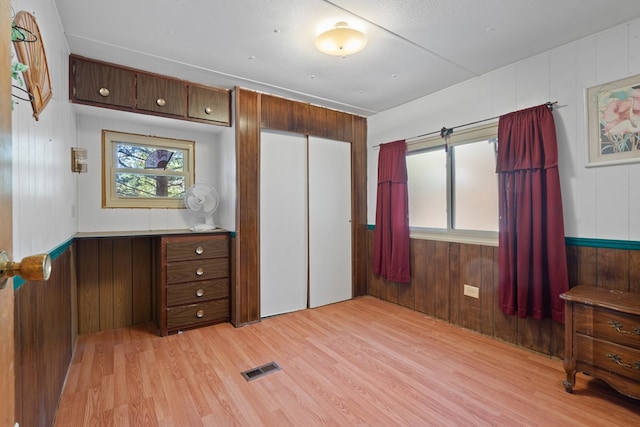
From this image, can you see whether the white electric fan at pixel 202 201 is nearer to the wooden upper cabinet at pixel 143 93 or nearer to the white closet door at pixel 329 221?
the wooden upper cabinet at pixel 143 93

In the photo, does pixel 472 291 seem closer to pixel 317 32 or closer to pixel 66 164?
pixel 317 32

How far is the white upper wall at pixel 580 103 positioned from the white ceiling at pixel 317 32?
11cm

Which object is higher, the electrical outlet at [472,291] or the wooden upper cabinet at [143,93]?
the wooden upper cabinet at [143,93]

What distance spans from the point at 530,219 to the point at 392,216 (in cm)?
140

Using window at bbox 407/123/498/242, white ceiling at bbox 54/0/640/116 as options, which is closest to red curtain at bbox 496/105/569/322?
window at bbox 407/123/498/242

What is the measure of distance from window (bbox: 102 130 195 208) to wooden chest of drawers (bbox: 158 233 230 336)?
630mm

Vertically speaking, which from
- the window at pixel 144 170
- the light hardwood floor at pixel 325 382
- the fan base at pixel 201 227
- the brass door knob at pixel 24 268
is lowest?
the light hardwood floor at pixel 325 382

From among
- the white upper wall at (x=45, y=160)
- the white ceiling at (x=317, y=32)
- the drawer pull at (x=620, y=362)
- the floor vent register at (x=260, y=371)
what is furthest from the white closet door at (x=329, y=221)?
the drawer pull at (x=620, y=362)

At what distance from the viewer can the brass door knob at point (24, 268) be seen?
0.54 meters

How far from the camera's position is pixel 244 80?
2873mm

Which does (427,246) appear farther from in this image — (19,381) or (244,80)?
(19,381)

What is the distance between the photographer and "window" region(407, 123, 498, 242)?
2.80m

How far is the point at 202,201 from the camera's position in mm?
3109

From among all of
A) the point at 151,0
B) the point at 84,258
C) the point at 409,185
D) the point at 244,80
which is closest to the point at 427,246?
the point at 409,185
